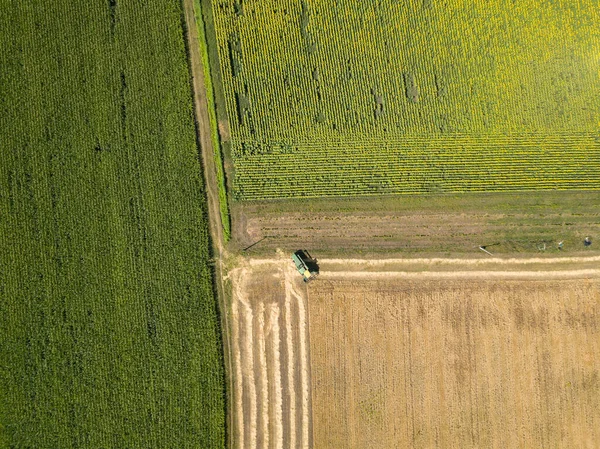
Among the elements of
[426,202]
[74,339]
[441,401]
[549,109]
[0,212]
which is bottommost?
[441,401]

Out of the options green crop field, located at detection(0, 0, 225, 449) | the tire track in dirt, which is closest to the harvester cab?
the tire track in dirt

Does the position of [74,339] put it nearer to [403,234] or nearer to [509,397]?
[403,234]

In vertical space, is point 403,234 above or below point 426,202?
below

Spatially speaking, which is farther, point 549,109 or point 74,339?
point 549,109

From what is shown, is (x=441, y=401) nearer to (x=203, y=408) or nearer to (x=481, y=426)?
(x=481, y=426)

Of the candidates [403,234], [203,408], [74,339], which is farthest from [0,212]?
[403,234]

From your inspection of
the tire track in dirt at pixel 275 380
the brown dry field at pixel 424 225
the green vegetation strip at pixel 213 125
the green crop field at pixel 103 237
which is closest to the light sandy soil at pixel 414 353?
the tire track in dirt at pixel 275 380

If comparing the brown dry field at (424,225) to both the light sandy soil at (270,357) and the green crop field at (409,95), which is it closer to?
the green crop field at (409,95)

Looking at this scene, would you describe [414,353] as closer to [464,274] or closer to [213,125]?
[464,274]

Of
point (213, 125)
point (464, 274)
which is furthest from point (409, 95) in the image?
point (213, 125)
